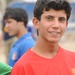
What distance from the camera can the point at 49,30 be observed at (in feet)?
11.1

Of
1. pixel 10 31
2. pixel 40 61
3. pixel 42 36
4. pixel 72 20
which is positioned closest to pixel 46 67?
pixel 40 61

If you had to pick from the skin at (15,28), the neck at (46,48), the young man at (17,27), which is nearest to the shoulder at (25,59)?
the neck at (46,48)

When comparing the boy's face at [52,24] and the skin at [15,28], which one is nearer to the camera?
the boy's face at [52,24]

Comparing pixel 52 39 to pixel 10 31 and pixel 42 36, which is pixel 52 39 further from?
pixel 10 31

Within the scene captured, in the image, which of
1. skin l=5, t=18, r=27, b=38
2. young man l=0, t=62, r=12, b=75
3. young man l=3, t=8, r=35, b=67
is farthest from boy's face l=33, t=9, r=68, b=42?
skin l=5, t=18, r=27, b=38

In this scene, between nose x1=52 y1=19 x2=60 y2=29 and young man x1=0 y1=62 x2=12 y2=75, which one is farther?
young man x1=0 y1=62 x2=12 y2=75

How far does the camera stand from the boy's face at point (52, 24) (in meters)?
3.39

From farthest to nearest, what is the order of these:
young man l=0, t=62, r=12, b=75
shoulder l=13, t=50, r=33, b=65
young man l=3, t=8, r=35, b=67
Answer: young man l=3, t=8, r=35, b=67 → young man l=0, t=62, r=12, b=75 → shoulder l=13, t=50, r=33, b=65

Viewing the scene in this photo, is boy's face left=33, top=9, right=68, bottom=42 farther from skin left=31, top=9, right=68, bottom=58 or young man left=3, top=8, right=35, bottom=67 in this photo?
young man left=3, top=8, right=35, bottom=67

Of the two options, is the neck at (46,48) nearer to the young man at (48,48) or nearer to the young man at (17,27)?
the young man at (48,48)

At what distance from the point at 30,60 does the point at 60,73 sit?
0.26 meters

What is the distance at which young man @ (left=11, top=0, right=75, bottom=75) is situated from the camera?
3.31 m

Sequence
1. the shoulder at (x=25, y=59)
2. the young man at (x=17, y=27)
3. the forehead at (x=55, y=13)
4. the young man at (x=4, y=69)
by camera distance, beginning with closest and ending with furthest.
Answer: the shoulder at (x=25, y=59), the forehead at (x=55, y=13), the young man at (x=4, y=69), the young man at (x=17, y=27)

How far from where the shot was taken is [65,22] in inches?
136
